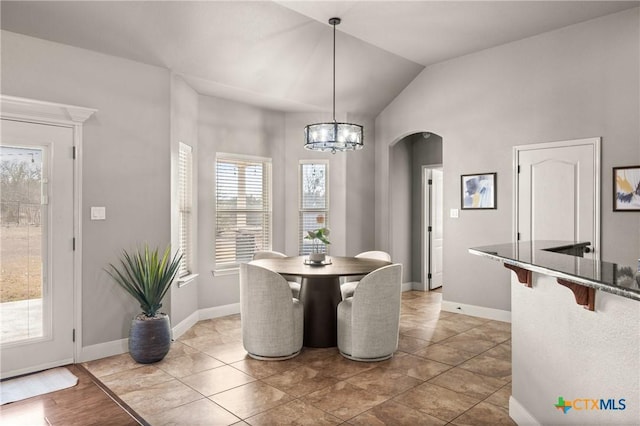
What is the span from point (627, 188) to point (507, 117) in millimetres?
1486

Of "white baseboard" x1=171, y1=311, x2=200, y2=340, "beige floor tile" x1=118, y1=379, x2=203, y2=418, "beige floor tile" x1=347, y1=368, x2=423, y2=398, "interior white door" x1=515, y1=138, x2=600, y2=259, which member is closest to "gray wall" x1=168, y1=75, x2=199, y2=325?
"white baseboard" x1=171, y1=311, x2=200, y2=340

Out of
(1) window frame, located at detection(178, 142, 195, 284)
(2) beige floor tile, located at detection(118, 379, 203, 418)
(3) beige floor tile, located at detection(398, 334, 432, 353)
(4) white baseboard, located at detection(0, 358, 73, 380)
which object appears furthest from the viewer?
(1) window frame, located at detection(178, 142, 195, 284)

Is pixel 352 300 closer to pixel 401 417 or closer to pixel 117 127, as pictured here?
pixel 401 417

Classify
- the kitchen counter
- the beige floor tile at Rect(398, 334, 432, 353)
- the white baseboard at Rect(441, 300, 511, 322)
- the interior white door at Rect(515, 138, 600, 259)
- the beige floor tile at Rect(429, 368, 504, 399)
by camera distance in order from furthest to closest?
1. the white baseboard at Rect(441, 300, 511, 322)
2. the interior white door at Rect(515, 138, 600, 259)
3. the beige floor tile at Rect(398, 334, 432, 353)
4. the beige floor tile at Rect(429, 368, 504, 399)
5. the kitchen counter

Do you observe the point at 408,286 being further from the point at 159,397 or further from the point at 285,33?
the point at 159,397

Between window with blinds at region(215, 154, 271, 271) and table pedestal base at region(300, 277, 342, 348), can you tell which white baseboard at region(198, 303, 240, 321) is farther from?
table pedestal base at region(300, 277, 342, 348)

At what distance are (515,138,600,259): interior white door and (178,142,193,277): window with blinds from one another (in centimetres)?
381

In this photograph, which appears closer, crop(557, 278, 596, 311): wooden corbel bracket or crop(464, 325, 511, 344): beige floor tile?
crop(557, 278, 596, 311): wooden corbel bracket

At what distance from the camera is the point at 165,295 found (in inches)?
170

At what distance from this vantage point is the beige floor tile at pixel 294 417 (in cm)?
263

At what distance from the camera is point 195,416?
273 cm

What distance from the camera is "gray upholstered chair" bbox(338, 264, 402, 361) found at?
3652 millimetres

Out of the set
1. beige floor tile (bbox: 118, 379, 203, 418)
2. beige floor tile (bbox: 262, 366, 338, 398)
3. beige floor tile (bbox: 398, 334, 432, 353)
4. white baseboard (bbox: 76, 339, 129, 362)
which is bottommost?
beige floor tile (bbox: 118, 379, 203, 418)

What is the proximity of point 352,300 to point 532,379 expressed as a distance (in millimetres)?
1668
